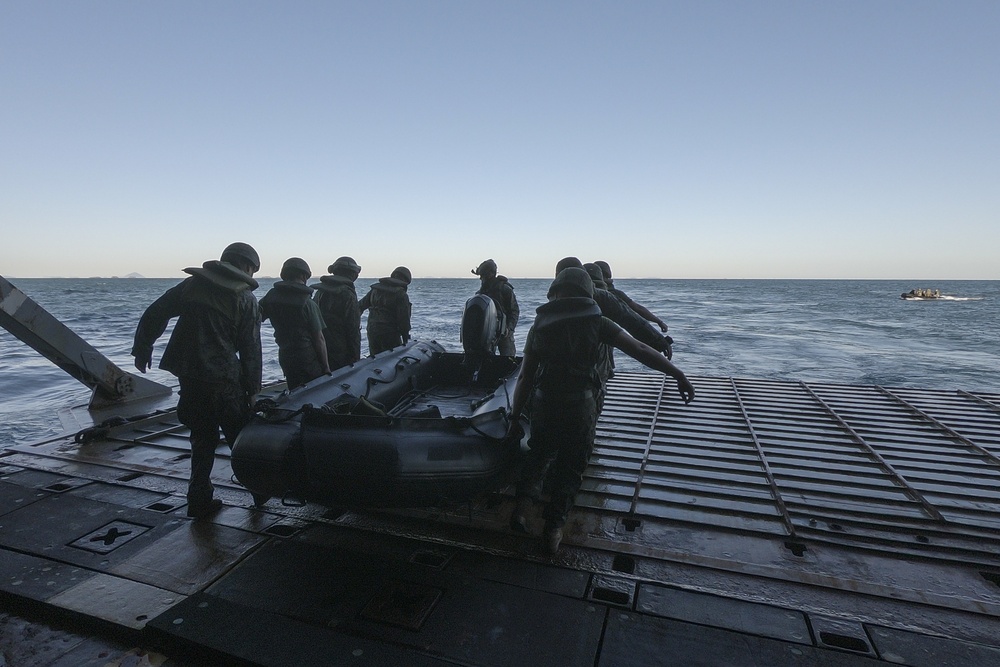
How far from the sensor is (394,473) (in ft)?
9.96

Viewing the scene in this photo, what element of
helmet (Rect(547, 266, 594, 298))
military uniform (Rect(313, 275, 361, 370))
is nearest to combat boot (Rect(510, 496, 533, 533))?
helmet (Rect(547, 266, 594, 298))

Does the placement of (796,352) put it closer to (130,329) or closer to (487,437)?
(487,437)

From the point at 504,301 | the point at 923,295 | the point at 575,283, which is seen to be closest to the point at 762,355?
the point at 504,301

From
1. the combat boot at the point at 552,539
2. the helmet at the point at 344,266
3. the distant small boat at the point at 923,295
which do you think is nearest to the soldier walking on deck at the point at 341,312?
the helmet at the point at 344,266

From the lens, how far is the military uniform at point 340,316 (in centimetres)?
580

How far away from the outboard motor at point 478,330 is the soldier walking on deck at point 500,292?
2.19ft

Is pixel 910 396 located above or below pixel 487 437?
below

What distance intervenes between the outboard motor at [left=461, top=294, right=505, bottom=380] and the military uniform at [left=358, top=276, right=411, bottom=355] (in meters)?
1.20

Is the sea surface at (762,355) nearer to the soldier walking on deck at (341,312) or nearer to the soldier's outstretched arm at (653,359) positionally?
the soldier walking on deck at (341,312)

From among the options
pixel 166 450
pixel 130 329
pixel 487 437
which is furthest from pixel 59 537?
pixel 130 329

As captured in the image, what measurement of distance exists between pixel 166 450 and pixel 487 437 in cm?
368

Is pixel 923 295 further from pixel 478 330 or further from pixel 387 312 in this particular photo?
pixel 387 312

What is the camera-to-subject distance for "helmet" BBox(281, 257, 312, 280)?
4.77 meters

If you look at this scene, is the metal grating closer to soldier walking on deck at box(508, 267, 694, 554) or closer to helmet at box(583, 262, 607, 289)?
soldier walking on deck at box(508, 267, 694, 554)
